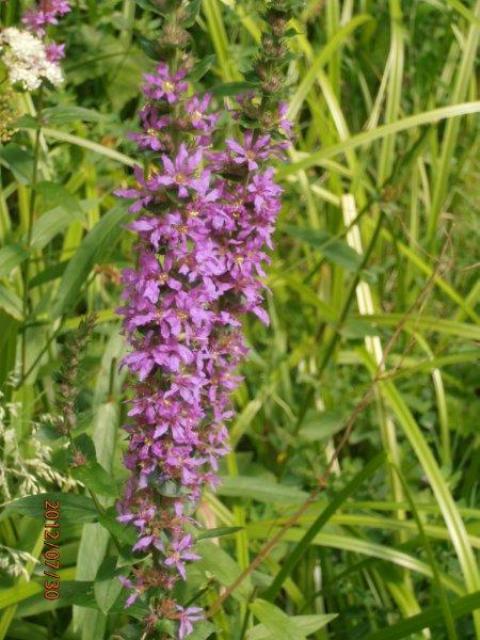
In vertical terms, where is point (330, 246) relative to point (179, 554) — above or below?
above

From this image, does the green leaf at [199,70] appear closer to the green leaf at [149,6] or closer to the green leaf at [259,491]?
the green leaf at [149,6]

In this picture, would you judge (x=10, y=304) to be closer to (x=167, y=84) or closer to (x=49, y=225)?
(x=49, y=225)

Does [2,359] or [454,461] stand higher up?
[2,359]

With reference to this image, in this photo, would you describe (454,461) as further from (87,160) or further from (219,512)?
(87,160)

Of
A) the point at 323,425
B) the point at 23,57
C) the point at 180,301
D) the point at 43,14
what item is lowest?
the point at 323,425

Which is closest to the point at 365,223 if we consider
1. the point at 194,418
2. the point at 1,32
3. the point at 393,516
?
the point at 393,516

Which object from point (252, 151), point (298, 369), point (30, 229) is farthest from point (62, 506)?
point (298, 369)
